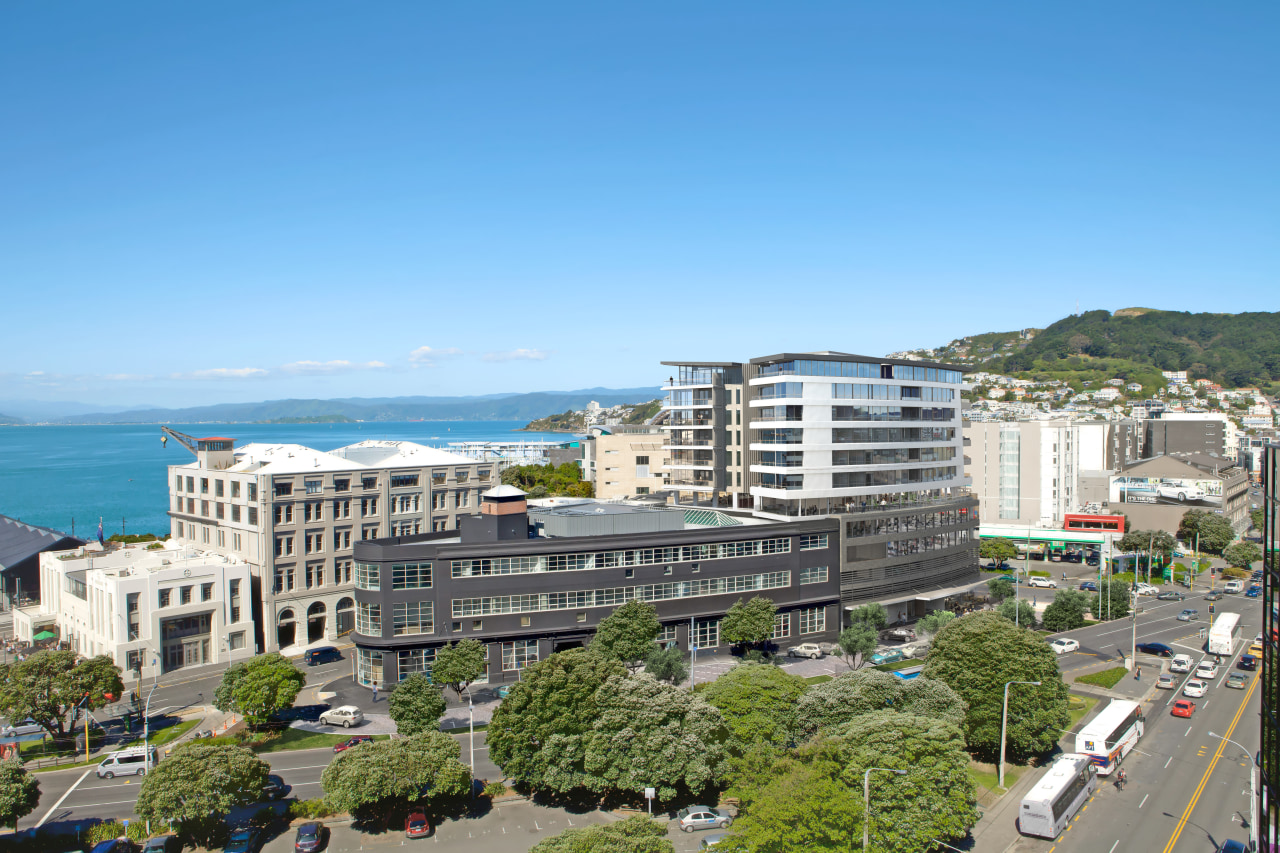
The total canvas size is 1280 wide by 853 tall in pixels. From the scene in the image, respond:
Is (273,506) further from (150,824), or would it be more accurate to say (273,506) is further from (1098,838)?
(1098,838)

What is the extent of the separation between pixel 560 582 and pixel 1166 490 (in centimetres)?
12236

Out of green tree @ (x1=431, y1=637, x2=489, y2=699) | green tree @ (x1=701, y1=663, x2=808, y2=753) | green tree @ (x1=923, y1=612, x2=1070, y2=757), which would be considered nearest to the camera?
green tree @ (x1=701, y1=663, x2=808, y2=753)

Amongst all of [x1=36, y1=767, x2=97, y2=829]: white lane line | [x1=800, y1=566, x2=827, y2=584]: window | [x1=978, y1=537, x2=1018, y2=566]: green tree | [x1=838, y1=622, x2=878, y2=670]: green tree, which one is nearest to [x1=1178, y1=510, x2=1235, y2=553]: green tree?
[x1=978, y1=537, x2=1018, y2=566]: green tree

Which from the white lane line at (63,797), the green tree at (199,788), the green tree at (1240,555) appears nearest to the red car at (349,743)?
the green tree at (199,788)

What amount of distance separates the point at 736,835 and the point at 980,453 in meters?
120

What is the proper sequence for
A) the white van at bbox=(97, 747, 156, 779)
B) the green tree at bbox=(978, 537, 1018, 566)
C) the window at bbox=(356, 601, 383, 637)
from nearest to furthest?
1. the white van at bbox=(97, 747, 156, 779)
2. the window at bbox=(356, 601, 383, 637)
3. the green tree at bbox=(978, 537, 1018, 566)

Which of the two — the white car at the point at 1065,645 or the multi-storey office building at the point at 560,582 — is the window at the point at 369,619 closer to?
the multi-storey office building at the point at 560,582

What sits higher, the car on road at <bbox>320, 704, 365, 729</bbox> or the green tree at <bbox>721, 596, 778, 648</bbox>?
the green tree at <bbox>721, 596, 778, 648</bbox>

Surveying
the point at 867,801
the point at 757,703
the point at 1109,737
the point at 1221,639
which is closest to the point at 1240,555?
the point at 1221,639

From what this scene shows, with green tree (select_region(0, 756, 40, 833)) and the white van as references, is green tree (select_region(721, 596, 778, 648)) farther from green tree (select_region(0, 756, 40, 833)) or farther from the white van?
green tree (select_region(0, 756, 40, 833))

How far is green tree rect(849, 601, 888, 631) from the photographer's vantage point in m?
71.7

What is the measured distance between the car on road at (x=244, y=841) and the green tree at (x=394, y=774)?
12.2ft

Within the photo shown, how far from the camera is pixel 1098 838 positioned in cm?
3997

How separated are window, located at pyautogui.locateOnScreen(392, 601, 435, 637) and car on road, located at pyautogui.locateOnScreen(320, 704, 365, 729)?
6783mm
